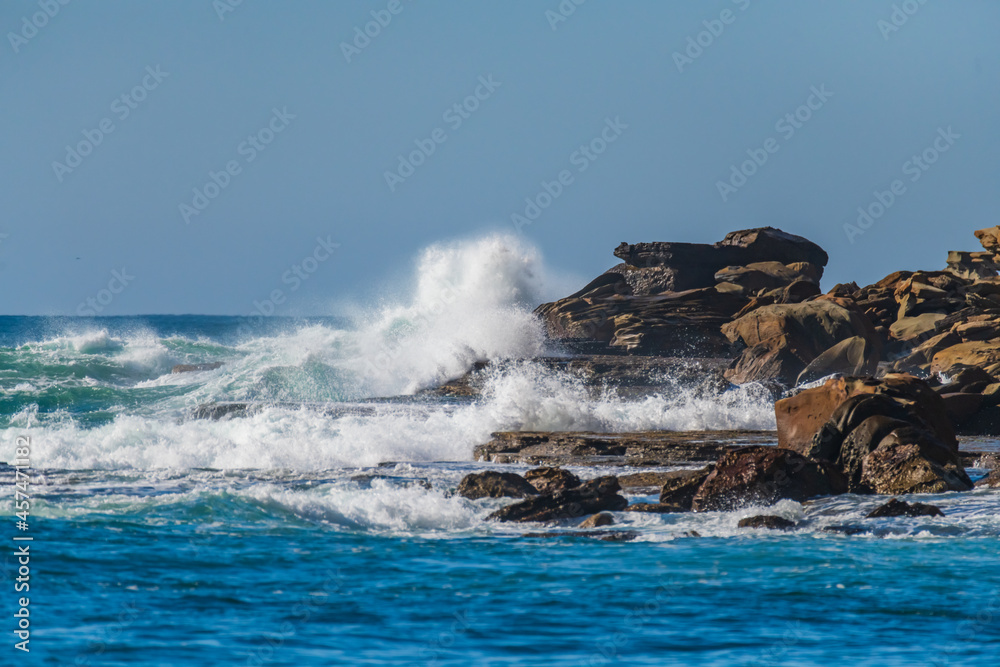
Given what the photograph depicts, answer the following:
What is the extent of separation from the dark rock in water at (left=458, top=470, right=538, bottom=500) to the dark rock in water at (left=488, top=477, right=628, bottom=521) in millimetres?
855

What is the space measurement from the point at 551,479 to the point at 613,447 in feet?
12.4

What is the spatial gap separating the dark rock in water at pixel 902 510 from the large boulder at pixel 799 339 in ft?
56.6

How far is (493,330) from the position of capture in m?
34.8

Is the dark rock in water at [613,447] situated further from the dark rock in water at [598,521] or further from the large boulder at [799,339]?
the large boulder at [799,339]

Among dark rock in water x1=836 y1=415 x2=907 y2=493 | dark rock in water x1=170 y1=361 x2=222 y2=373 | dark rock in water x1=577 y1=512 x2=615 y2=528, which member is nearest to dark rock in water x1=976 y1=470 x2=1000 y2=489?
dark rock in water x1=836 y1=415 x2=907 y2=493

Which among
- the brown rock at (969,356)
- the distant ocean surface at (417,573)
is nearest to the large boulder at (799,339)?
the brown rock at (969,356)

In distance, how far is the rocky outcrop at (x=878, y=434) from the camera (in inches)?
480

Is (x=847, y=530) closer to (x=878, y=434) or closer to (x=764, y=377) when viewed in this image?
(x=878, y=434)

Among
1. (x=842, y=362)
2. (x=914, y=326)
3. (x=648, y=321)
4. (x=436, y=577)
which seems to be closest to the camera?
(x=436, y=577)

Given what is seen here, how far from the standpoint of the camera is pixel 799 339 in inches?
1167

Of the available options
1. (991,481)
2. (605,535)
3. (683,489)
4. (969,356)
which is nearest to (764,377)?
(969,356)

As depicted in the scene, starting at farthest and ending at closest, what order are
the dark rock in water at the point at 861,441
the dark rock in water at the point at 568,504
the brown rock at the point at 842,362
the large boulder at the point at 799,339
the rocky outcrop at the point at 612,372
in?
the large boulder at the point at 799,339
the brown rock at the point at 842,362
the rocky outcrop at the point at 612,372
the dark rock in water at the point at 861,441
the dark rock in water at the point at 568,504

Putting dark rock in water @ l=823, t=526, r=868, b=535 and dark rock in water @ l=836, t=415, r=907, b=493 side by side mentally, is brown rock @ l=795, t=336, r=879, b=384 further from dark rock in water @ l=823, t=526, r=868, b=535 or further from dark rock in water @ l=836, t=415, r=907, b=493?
dark rock in water @ l=823, t=526, r=868, b=535

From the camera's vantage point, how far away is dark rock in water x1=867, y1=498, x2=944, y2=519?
34.8ft
